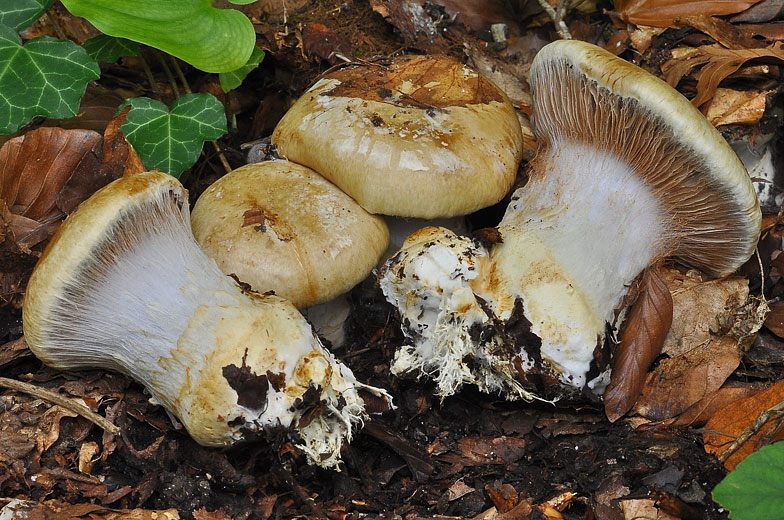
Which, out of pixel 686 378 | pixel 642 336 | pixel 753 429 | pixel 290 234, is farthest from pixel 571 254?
pixel 290 234

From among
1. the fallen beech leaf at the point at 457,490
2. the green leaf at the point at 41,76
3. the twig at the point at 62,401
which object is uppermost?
the green leaf at the point at 41,76

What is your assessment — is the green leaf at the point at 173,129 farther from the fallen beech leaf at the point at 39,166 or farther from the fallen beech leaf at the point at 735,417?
the fallen beech leaf at the point at 735,417

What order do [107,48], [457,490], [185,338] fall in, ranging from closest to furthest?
[185,338] → [457,490] → [107,48]

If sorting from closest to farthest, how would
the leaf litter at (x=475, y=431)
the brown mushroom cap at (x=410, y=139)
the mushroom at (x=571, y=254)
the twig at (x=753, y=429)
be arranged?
the twig at (x=753, y=429)
the leaf litter at (x=475, y=431)
the mushroom at (x=571, y=254)
the brown mushroom cap at (x=410, y=139)

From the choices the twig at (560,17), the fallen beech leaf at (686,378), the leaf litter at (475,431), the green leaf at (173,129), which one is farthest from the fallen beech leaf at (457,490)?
the twig at (560,17)

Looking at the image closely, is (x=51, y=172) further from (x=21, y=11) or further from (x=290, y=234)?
(x=290, y=234)

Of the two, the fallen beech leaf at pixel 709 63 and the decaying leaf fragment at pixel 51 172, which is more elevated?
the fallen beech leaf at pixel 709 63

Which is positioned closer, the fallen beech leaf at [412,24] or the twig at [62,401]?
the twig at [62,401]

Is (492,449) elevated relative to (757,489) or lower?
lower
